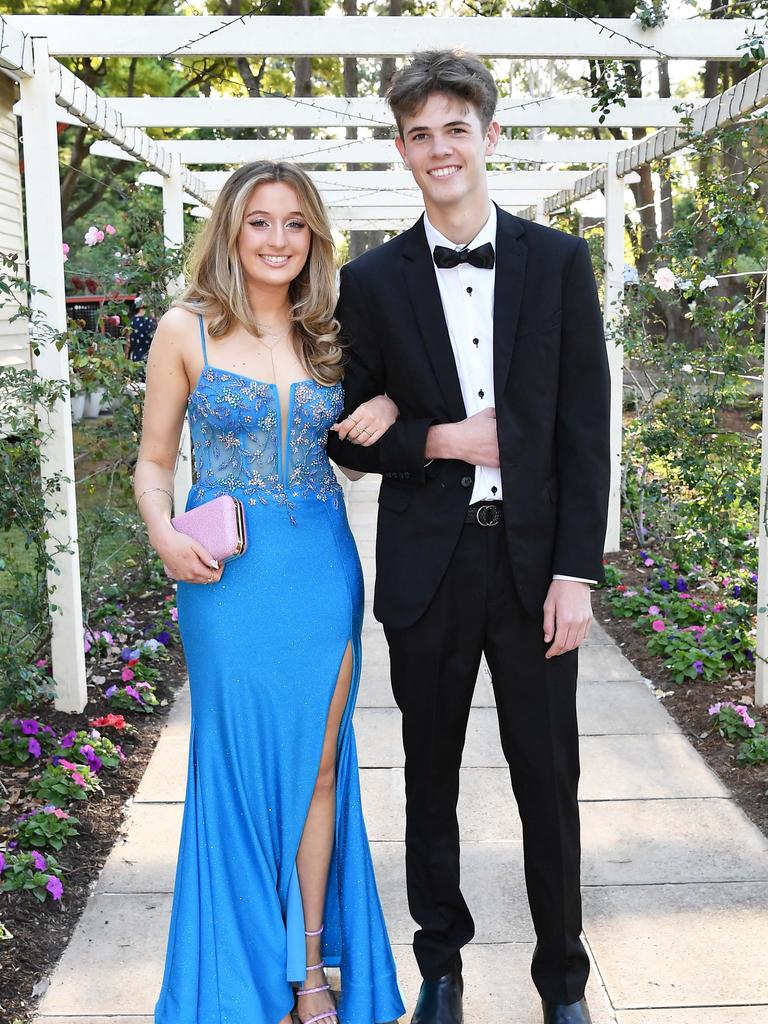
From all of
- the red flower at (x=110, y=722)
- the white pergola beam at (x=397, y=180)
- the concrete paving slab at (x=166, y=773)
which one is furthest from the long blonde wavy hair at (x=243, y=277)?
the white pergola beam at (x=397, y=180)

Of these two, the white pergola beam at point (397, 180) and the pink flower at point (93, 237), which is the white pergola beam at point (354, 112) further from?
the white pergola beam at point (397, 180)

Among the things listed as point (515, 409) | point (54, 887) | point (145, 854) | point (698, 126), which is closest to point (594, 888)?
point (145, 854)

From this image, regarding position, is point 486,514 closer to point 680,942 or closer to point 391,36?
point 680,942

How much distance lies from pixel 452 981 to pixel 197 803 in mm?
783

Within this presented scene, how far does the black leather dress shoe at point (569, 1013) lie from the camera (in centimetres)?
276

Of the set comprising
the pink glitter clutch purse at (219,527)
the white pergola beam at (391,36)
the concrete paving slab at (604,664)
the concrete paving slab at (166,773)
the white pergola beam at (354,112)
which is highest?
the white pergola beam at (354,112)

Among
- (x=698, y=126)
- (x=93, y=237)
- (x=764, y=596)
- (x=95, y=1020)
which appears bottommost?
(x=95, y=1020)

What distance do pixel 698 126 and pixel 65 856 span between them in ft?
14.8

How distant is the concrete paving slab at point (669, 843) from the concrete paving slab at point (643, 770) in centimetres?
8

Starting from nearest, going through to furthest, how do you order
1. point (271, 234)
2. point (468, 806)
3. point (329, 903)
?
point (271, 234), point (329, 903), point (468, 806)

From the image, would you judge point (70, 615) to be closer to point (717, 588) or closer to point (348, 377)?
point (348, 377)

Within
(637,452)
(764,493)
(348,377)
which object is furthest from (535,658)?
(637,452)

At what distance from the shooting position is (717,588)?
22.4ft

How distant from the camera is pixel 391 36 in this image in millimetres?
4918
